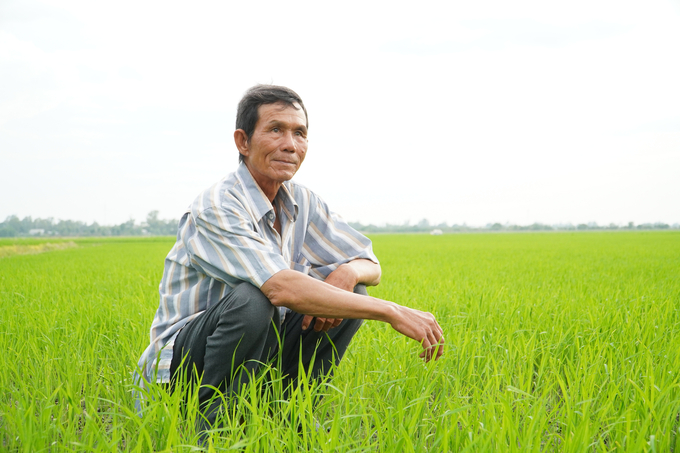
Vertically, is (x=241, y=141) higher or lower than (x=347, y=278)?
higher

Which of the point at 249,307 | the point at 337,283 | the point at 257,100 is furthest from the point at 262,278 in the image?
the point at 257,100

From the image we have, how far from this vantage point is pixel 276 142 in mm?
1923

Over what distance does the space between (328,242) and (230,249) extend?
669mm

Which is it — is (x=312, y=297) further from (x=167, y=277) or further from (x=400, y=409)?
(x=167, y=277)

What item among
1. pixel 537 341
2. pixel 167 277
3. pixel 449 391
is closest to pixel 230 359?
pixel 167 277

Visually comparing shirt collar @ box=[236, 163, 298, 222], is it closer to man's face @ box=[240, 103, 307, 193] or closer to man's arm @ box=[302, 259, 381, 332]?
man's face @ box=[240, 103, 307, 193]

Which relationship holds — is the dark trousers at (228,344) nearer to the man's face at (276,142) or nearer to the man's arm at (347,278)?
the man's arm at (347,278)

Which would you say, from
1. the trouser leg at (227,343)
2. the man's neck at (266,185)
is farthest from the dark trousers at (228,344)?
the man's neck at (266,185)

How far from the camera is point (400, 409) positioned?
1.47m

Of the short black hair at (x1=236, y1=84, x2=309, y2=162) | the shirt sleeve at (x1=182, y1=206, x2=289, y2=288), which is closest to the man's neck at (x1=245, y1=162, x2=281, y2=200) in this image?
the short black hair at (x1=236, y1=84, x2=309, y2=162)

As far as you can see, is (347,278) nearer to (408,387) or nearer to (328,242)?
(328,242)

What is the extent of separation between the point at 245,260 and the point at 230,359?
0.36 metres

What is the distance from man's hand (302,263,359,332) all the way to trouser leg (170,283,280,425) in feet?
0.60

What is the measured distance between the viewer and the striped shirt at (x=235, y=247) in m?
1.67
